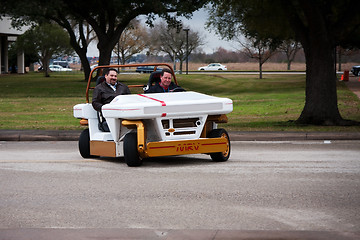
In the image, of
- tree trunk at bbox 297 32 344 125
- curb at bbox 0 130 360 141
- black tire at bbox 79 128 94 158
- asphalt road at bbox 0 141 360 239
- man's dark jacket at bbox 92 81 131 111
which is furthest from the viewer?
tree trunk at bbox 297 32 344 125

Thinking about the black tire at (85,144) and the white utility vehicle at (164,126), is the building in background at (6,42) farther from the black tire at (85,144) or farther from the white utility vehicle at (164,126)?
the white utility vehicle at (164,126)

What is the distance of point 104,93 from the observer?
42.0 feet

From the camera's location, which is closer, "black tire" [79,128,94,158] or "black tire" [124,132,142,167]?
"black tire" [124,132,142,167]

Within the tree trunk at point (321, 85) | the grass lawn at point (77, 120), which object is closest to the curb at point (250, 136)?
the grass lawn at point (77, 120)

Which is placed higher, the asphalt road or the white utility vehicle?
the white utility vehicle

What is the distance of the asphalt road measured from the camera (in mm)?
7289

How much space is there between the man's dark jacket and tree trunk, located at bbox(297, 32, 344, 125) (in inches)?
357

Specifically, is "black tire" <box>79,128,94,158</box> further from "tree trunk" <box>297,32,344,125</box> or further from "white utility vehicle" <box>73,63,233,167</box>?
"tree trunk" <box>297,32,344,125</box>

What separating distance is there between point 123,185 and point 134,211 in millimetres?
1897

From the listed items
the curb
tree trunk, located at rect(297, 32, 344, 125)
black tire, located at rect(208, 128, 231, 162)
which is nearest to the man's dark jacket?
black tire, located at rect(208, 128, 231, 162)

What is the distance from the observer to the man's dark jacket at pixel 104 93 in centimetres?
1261

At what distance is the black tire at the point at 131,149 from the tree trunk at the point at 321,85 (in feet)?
33.2

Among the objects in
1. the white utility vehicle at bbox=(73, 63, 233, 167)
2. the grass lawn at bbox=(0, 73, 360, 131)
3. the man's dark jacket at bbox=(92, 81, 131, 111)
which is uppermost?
the man's dark jacket at bbox=(92, 81, 131, 111)

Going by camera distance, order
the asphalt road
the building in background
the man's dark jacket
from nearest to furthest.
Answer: the asphalt road → the man's dark jacket → the building in background
